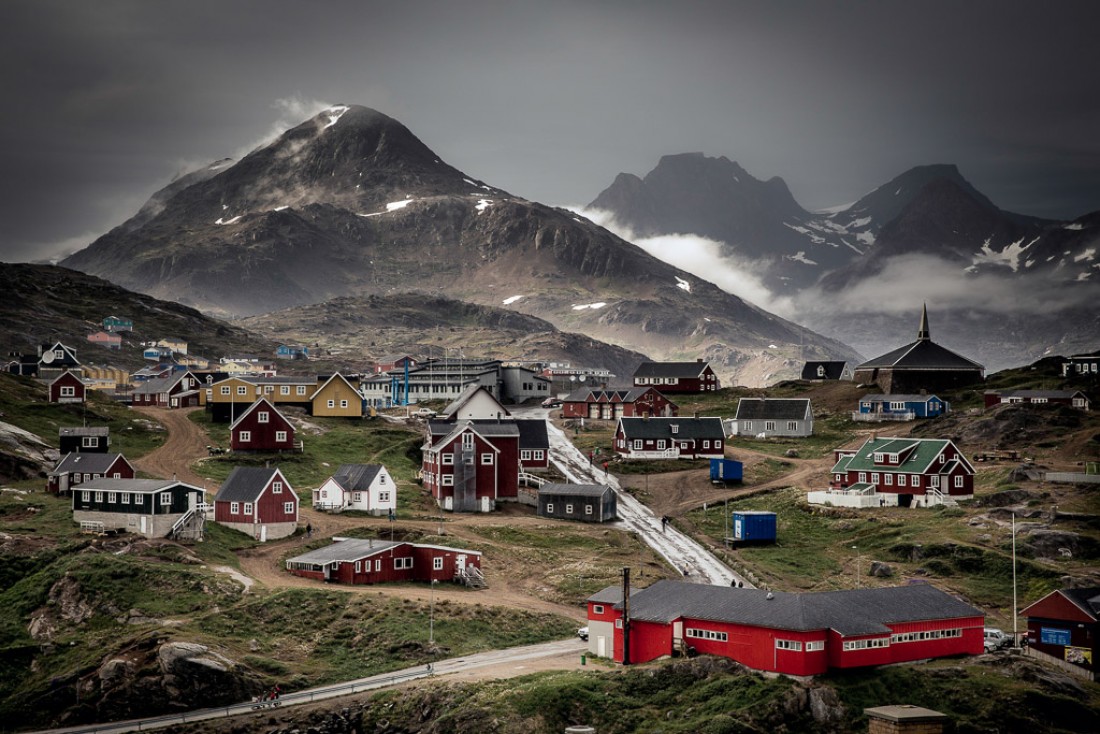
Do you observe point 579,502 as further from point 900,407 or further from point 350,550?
point 900,407

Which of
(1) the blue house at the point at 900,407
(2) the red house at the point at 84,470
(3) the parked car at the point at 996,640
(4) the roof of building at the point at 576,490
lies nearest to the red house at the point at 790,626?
(3) the parked car at the point at 996,640

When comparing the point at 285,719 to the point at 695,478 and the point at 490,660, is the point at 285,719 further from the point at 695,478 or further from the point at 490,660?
the point at 695,478

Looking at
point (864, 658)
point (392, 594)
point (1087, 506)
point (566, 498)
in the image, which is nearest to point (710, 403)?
point (566, 498)

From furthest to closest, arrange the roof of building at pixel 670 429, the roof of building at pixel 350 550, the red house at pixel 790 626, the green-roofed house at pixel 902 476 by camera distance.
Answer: the roof of building at pixel 670 429 → the green-roofed house at pixel 902 476 → the roof of building at pixel 350 550 → the red house at pixel 790 626

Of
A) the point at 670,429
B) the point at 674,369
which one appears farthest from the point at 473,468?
the point at 674,369

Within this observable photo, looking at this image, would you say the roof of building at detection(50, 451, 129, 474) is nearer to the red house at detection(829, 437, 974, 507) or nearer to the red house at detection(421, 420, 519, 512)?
the red house at detection(421, 420, 519, 512)

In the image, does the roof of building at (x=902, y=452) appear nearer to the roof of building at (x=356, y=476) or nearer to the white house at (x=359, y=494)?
the white house at (x=359, y=494)

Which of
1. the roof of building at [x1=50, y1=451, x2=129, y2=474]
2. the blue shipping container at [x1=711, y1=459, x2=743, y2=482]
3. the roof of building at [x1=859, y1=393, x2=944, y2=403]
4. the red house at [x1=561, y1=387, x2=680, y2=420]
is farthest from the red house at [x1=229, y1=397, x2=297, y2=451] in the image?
the roof of building at [x1=859, y1=393, x2=944, y2=403]
